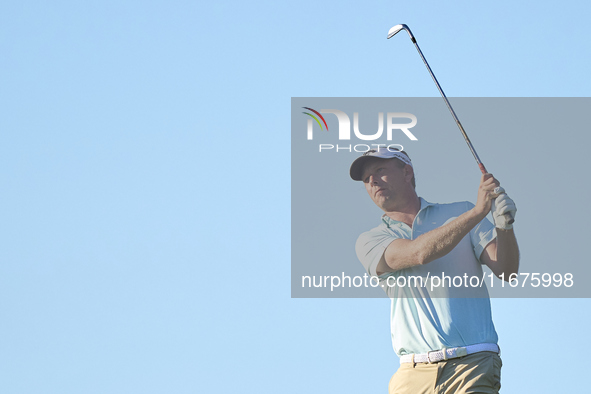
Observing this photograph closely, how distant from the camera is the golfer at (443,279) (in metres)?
7.82

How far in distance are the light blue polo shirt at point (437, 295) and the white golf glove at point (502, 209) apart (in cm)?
37

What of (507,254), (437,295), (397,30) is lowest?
(437,295)

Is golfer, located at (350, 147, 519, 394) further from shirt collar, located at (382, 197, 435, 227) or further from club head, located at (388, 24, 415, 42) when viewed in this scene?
club head, located at (388, 24, 415, 42)

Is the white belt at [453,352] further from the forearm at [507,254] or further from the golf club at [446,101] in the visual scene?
the golf club at [446,101]

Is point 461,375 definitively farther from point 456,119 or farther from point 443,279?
point 456,119

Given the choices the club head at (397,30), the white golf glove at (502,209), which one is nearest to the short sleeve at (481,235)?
the white golf glove at (502,209)

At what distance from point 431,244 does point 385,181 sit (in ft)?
3.34

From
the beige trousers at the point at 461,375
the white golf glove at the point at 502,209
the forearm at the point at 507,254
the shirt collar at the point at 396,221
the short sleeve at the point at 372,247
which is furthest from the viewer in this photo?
the shirt collar at the point at 396,221

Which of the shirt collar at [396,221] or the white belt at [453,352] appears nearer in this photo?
the white belt at [453,352]

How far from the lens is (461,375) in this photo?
25.7 feet

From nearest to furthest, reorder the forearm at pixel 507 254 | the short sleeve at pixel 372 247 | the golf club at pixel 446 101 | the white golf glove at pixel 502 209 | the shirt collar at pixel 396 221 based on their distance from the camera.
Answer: the white golf glove at pixel 502 209
the forearm at pixel 507 254
the golf club at pixel 446 101
the short sleeve at pixel 372 247
the shirt collar at pixel 396 221

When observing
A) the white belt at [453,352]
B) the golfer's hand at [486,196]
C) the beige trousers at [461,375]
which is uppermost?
the golfer's hand at [486,196]

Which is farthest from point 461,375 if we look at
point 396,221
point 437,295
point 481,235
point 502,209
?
point 396,221

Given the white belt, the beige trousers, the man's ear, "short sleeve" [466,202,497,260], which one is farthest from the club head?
the beige trousers
